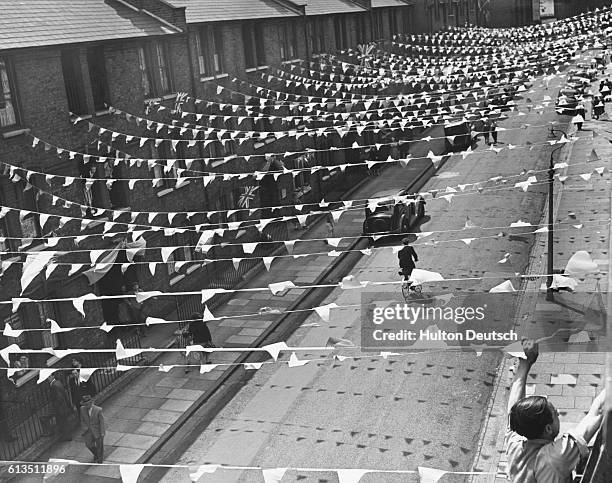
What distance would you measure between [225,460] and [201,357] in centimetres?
465

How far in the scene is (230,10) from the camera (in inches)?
1147

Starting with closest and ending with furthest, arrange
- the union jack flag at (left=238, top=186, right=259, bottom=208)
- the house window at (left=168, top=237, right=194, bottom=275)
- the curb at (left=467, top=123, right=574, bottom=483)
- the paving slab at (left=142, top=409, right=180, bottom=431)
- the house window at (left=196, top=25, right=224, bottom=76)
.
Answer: the curb at (left=467, top=123, right=574, bottom=483) < the paving slab at (left=142, top=409, right=180, bottom=431) < the house window at (left=168, top=237, right=194, bottom=275) < the house window at (left=196, top=25, right=224, bottom=76) < the union jack flag at (left=238, top=186, right=259, bottom=208)

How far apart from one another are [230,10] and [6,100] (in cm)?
1333

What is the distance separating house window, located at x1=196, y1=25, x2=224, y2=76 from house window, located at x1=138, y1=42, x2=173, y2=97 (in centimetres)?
264

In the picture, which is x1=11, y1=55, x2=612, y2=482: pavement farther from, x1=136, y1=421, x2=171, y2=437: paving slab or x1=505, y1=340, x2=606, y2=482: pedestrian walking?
x1=505, y1=340, x2=606, y2=482: pedestrian walking

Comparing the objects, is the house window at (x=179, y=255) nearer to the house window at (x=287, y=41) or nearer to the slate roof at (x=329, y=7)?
the house window at (x=287, y=41)

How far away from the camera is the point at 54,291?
18.8m

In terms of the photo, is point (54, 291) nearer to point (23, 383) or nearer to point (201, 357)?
point (23, 383)

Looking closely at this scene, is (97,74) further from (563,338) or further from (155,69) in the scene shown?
(563,338)

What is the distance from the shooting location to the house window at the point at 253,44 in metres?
30.5

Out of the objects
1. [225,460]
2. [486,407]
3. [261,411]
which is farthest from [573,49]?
[225,460]

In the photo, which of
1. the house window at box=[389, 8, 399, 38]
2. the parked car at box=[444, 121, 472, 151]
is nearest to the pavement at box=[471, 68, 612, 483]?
the parked car at box=[444, 121, 472, 151]

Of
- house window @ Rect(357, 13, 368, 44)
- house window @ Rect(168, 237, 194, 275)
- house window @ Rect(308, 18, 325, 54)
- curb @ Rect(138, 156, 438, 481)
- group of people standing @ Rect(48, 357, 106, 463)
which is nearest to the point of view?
group of people standing @ Rect(48, 357, 106, 463)

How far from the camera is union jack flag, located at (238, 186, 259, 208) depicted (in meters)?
28.5
